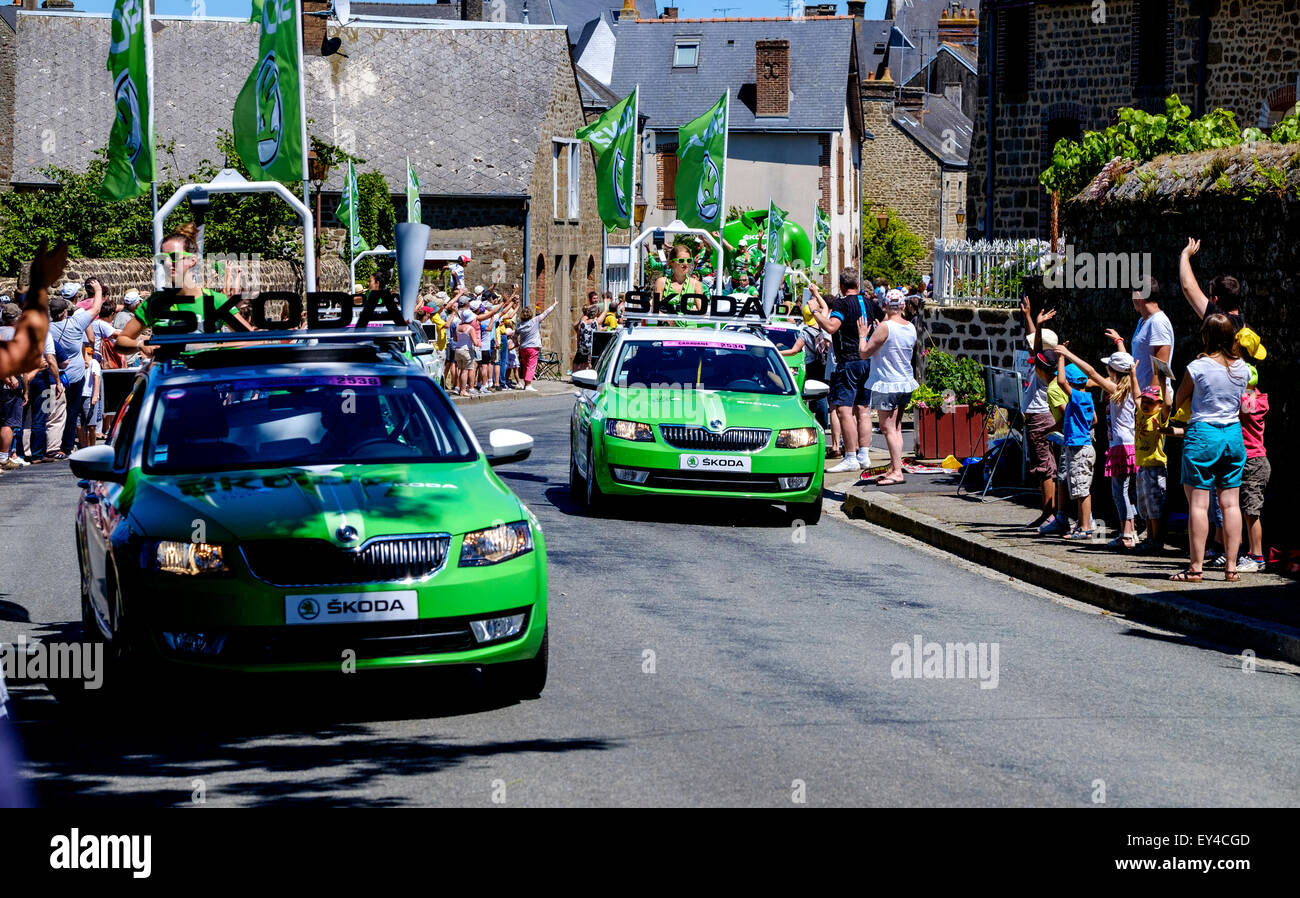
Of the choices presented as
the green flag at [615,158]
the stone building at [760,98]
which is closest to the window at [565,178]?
the green flag at [615,158]

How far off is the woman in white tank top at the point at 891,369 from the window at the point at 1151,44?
23.2 meters

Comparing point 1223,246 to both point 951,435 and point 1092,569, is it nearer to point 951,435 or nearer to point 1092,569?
point 1092,569

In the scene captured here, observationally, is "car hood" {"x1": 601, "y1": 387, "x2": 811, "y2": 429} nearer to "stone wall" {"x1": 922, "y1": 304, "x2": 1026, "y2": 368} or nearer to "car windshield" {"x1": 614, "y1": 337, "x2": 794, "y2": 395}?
"car windshield" {"x1": 614, "y1": 337, "x2": 794, "y2": 395}

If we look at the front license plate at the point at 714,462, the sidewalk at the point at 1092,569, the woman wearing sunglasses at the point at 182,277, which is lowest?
the sidewalk at the point at 1092,569

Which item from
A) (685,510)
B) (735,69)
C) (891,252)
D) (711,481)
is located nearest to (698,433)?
(711,481)

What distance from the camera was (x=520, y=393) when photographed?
3353 cm

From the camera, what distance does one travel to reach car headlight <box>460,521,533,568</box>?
7.33 meters

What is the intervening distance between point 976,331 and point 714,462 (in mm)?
11122

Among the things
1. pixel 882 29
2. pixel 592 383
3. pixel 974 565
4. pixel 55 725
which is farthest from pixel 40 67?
pixel 882 29

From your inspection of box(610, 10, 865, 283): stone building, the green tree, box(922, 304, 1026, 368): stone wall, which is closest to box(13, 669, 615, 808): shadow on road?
box(922, 304, 1026, 368): stone wall

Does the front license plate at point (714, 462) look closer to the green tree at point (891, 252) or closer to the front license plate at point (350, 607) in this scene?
the front license plate at point (350, 607)

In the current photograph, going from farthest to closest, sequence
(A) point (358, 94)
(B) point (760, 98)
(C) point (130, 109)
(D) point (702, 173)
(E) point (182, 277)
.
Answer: (B) point (760, 98)
(A) point (358, 94)
(D) point (702, 173)
(C) point (130, 109)
(E) point (182, 277)

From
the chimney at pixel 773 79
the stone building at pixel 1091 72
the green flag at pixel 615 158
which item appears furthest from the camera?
the chimney at pixel 773 79

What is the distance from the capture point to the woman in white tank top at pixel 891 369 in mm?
16875
